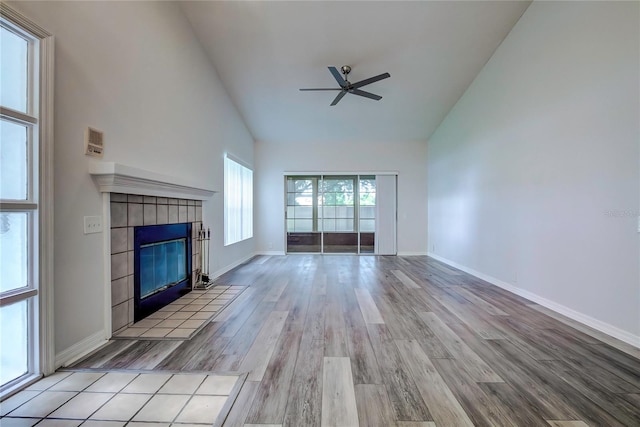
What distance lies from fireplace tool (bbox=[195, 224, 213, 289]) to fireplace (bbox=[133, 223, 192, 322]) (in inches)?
6.9

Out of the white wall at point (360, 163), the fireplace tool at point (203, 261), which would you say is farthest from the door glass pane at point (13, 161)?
the white wall at point (360, 163)

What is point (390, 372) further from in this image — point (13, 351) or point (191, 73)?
point (191, 73)

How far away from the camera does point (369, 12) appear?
11.2ft

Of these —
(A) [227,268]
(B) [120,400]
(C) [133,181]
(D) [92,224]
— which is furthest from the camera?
(A) [227,268]

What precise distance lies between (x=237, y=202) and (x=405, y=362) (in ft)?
14.7

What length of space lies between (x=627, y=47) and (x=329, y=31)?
3.08 meters

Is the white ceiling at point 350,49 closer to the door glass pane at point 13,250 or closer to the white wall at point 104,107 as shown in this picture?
the white wall at point 104,107

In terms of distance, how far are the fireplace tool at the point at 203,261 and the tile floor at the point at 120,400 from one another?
200 centimetres

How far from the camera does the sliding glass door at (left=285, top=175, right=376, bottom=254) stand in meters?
6.73

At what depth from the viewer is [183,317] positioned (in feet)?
8.90

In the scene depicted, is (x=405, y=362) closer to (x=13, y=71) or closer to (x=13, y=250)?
(x=13, y=250)

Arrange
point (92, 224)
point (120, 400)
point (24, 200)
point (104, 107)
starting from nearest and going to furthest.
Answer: point (120, 400), point (24, 200), point (92, 224), point (104, 107)

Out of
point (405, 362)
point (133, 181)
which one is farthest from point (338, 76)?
point (405, 362)

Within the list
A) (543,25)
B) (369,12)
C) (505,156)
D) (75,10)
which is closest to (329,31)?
(369,12)
